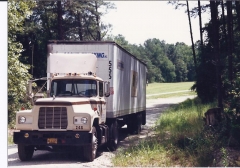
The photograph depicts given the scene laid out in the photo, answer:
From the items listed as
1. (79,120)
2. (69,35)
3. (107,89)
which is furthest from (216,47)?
(69,35)

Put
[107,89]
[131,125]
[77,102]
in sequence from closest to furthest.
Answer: [77,102], [107,89], [131,125]

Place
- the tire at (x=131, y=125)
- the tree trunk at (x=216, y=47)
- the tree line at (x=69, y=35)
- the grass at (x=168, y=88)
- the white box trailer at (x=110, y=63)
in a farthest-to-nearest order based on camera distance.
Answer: the grass at (x=168, y=88) < the tree line at (x=69, y=35) < the tire at (x=131, y=125) < the tree trunk at (x=216, y=47) < the white box trailer at (x=110, y=63)

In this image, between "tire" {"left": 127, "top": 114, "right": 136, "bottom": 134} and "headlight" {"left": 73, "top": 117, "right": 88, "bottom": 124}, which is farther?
"tire" {"left": 127, "top": 114, "right": 136, "bottom": 134}

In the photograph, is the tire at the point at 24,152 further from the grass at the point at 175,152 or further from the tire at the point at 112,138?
the tire at the point at 112,138

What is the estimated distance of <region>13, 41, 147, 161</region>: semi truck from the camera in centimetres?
1005

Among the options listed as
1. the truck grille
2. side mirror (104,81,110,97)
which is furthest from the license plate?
side mirror (104,81,110,97)

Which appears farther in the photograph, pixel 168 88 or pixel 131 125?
pixel 168 88

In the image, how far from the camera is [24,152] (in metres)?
10.5

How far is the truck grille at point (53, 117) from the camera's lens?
10.1 metres

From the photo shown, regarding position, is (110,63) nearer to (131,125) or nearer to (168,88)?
(131,125)

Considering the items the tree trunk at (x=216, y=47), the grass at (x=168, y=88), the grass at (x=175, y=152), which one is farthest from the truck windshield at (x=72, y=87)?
the grass at (x=168, y=88)

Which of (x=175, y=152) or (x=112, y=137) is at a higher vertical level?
(x=112, y=137)

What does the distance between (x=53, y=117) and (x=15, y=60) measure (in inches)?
426

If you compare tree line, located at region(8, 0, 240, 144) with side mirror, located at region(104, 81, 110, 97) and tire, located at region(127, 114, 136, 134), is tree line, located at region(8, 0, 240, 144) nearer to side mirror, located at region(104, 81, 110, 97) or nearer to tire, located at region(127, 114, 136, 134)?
tire, located at region(127, 114, 136, 134)
